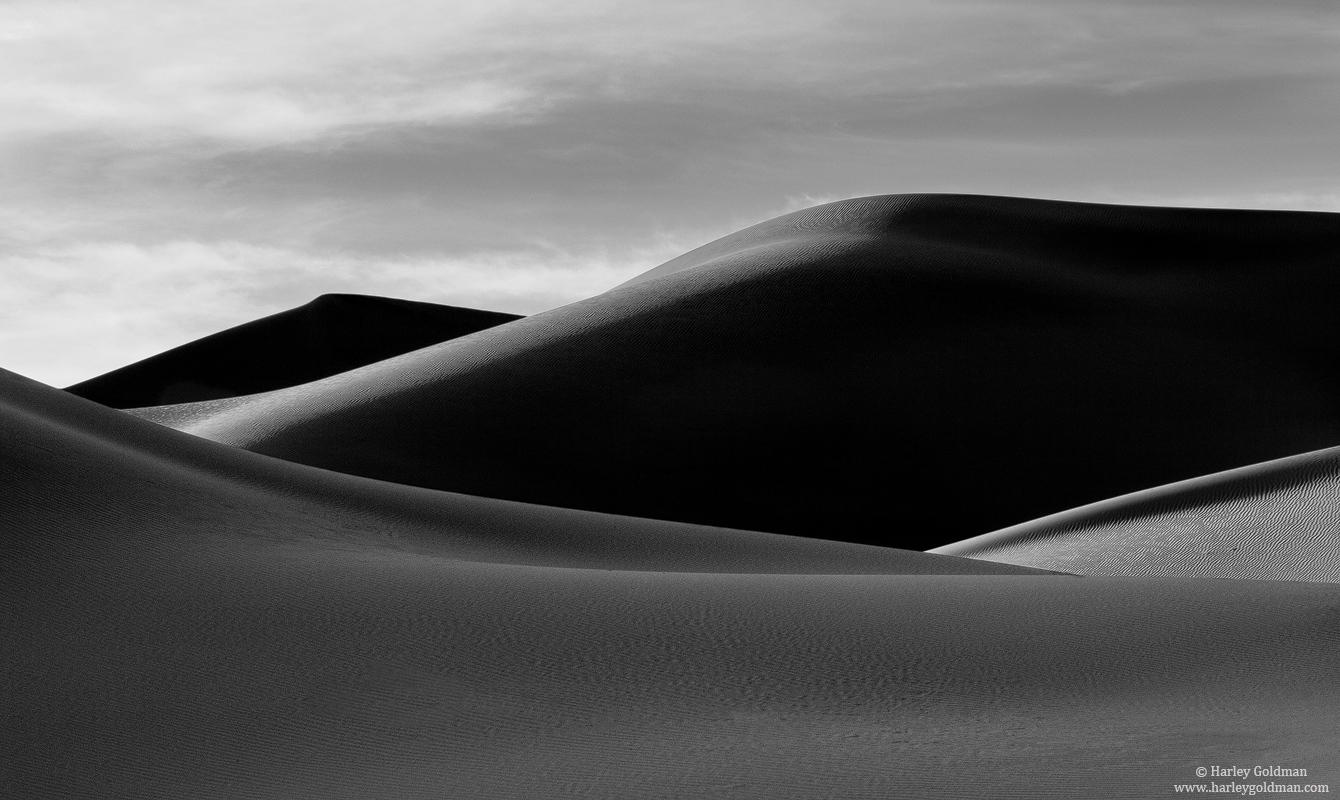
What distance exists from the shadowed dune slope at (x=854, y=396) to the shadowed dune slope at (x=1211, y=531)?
16.4 ft

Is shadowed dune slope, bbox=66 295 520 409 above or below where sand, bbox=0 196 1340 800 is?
above

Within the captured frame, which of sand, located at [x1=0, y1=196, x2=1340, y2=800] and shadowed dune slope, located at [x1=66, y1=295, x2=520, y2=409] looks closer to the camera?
sand, located at [x1=0, y1=196, x2=1340, y2=800]

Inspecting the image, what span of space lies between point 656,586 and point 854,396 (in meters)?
14.2

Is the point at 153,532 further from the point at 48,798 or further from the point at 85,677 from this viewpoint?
the point at 48,798

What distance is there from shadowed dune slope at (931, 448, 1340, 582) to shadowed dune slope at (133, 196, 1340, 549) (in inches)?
196

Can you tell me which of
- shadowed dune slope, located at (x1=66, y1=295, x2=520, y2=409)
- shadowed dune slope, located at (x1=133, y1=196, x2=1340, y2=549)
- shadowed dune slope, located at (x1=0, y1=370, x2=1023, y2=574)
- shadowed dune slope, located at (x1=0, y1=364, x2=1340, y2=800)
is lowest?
shadowed dune slope, located at (x1=0, y1=364, x2=1340, y2=800)

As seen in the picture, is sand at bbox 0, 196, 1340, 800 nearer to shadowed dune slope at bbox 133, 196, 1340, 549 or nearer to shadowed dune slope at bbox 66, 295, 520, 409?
shadowed dune slope at bbox 133, 196, 1340, 549

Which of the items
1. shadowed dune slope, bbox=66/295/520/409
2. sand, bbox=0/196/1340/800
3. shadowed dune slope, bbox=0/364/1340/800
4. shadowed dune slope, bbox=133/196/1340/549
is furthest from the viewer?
shadowed dune slope, bbox=66/295/520/409

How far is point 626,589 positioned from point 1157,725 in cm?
277

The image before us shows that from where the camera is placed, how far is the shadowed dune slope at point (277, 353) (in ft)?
130

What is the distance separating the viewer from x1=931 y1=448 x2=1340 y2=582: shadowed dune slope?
11719 millimetres

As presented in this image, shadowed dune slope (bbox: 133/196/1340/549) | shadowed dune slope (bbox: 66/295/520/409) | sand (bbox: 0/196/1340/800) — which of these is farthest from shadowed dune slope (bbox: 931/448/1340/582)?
shadowed dune slope (bbox: 66/295/520/409)

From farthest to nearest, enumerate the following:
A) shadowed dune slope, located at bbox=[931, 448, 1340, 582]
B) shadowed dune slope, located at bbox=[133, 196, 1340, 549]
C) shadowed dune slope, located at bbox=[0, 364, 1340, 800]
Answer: shadowed dune slope, located at bbox=[133, 196, 1340, 549] < shadowed dune slope, located at bbox=[931, 448, 1340, 582] < shadowed dune slope, located at bbox=[0, 364, 1340, 800]

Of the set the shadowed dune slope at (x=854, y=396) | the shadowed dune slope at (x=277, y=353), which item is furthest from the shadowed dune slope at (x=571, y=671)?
the shadowed dune slope at (x=277, y=353)
